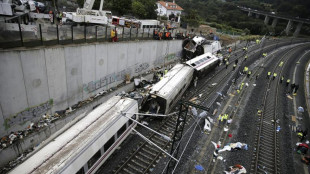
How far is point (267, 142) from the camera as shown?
559 inches

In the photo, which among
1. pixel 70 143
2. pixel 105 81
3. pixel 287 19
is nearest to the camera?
pixel 70 143

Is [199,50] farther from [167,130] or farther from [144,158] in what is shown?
[144,158]

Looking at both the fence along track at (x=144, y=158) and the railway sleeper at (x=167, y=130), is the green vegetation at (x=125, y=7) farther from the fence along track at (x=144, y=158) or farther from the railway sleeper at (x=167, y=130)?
the fence along track at (x=144, y=158)

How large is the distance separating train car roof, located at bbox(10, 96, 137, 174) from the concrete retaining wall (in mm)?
3858

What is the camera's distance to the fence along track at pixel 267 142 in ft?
39.3

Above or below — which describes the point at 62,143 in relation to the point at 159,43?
below

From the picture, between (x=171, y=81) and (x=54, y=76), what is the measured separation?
9.28 meters

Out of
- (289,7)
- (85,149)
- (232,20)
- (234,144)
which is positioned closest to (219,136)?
(234,144)

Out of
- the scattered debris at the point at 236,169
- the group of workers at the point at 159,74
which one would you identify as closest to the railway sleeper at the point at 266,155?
the scattered debris at the point at 236,169

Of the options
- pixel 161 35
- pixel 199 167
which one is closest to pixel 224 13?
pixel 161 35

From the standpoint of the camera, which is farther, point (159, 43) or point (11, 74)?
point (159, 43)

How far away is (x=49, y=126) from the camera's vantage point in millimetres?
12406

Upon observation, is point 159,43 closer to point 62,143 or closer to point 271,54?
point 62,143

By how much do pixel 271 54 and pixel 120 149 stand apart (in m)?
41.5
